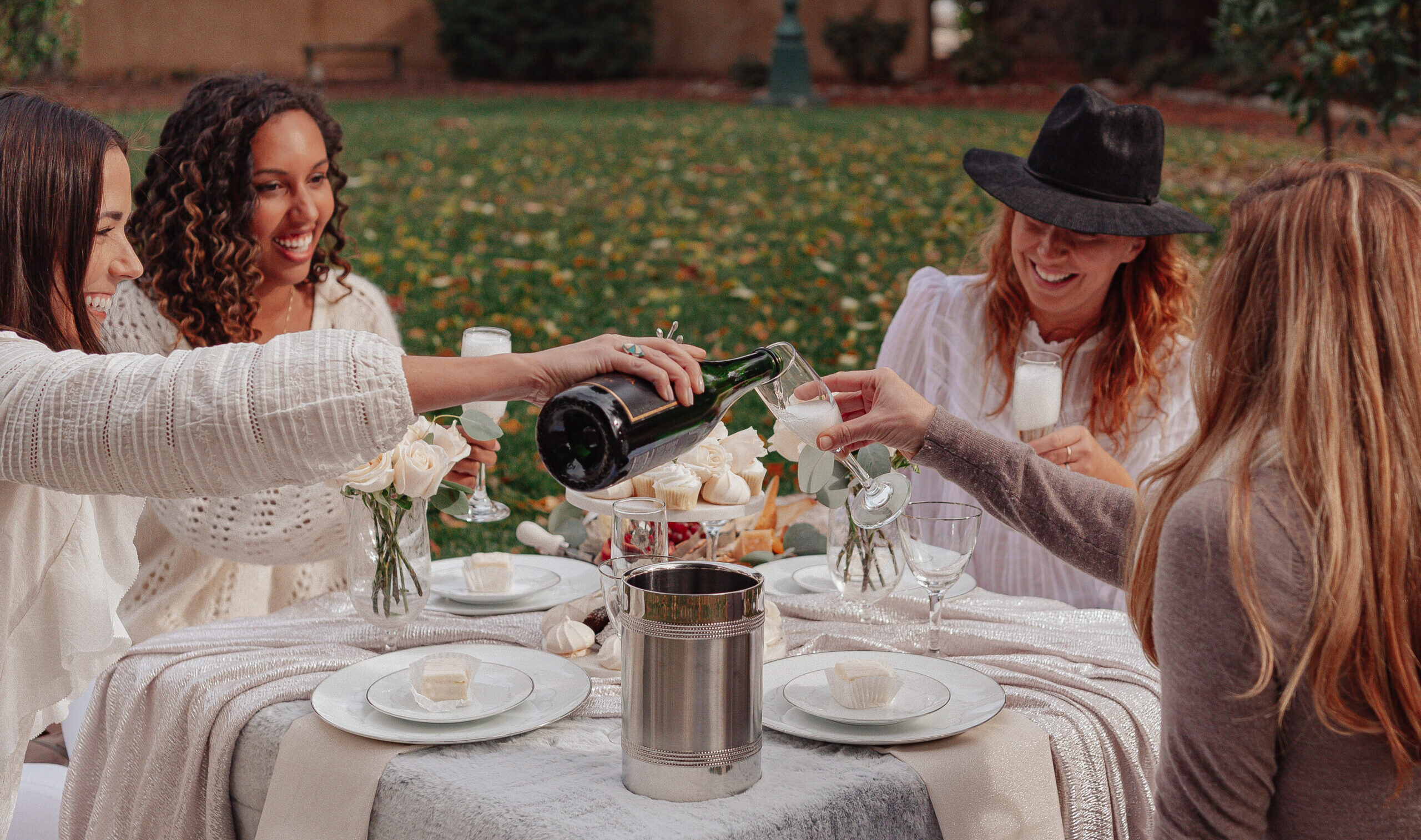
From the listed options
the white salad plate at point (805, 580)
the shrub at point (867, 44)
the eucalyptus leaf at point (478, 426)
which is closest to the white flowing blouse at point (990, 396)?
the white salad plate at point (805, 580)

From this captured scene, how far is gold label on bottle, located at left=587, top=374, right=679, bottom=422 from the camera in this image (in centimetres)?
157

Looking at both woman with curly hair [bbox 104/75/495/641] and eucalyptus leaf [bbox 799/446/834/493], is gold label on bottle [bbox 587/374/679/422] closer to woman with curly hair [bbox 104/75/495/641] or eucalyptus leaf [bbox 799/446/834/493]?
eucalyptus leaf [bbox 799/446/834/493]

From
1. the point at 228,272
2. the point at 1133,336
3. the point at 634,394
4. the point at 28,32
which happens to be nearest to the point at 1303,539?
the point at 634,394

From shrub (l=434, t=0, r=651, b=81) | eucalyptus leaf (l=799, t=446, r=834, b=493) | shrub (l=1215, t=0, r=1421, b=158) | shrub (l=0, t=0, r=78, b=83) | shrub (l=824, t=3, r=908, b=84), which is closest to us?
eucalyptus leaf (l=799, t=446, r=834, b=493)

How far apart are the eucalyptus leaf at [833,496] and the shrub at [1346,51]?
4.40 metres

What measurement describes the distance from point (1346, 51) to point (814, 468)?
16.5 feet

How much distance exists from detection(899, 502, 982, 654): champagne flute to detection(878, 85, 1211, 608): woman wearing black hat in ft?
3.00

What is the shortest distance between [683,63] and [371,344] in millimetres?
20478

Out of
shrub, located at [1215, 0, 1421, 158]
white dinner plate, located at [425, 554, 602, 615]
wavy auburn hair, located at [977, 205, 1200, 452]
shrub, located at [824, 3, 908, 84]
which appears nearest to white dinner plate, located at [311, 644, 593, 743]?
white dinner plate, located at [425, 554, 602, 615]

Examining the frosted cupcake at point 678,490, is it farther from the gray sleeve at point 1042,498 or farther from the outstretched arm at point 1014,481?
the gray sleeve at point 1042,498

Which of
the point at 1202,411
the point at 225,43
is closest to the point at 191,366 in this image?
the point at 1202,411

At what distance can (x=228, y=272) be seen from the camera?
3.08 metres

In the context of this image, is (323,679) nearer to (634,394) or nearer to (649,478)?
(649,478)

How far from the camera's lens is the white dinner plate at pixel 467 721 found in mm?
1784
